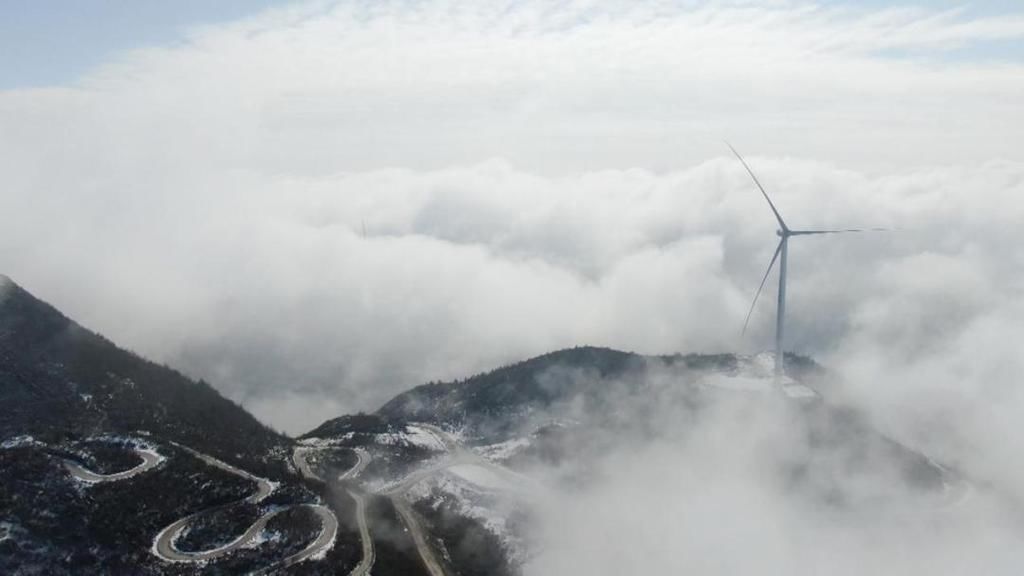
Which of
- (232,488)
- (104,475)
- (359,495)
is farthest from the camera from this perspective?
(359,495)

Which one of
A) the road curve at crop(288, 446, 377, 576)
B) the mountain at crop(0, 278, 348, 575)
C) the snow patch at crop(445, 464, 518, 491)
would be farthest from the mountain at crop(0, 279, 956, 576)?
the snow patch at crop(445, 464, 518, 491)

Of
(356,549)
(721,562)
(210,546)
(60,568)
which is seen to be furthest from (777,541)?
(60,568)

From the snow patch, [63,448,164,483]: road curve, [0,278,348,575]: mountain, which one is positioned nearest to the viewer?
[0,278,348,575]: mountain

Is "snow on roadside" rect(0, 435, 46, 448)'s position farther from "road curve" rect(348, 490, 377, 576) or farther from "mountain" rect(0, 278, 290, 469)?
"road curve" rect(348, 490, 377, 576)

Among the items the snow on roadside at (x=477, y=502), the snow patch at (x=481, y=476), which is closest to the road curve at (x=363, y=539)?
the snow on roadside at (x=477, y=502)

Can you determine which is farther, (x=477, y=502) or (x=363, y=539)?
(x=477, y=502)

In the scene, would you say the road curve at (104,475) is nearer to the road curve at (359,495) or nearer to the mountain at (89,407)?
the mountain at (89,407)

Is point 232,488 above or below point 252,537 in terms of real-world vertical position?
above

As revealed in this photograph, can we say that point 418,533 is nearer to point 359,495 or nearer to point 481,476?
point 359,495

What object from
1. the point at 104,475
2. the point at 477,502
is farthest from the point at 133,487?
the point at 477,502
